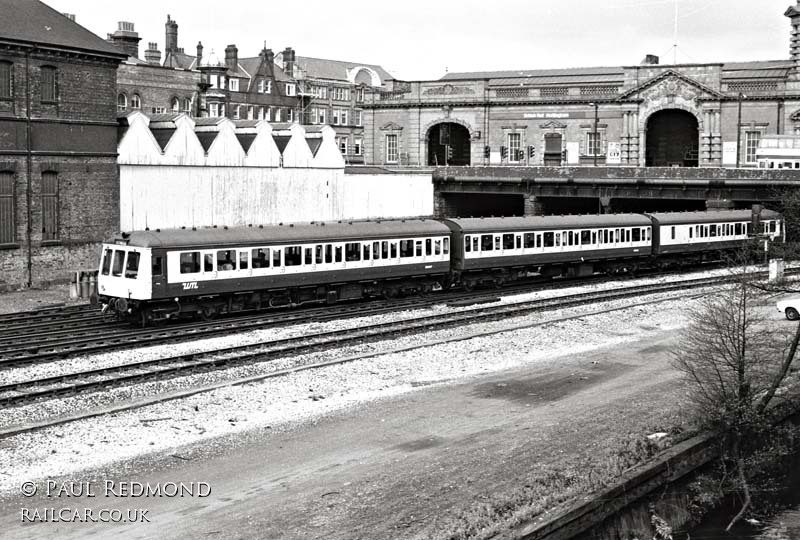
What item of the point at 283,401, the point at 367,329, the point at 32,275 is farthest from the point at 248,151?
the point at 283,401

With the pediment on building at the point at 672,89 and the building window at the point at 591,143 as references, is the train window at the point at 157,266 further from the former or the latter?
the building window at the point at 591,143

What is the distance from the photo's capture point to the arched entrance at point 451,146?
76.9m

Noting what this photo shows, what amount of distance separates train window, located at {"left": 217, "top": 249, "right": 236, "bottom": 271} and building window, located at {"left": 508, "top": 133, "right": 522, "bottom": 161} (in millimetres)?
46352

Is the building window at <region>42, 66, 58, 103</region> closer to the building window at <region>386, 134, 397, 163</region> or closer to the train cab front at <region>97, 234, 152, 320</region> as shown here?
the train cab front at <region>97, 234, 152, 320</region>

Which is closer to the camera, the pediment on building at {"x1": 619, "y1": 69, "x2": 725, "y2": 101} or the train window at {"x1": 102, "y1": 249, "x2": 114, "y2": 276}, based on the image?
the train window at {"x1": 102, "y1": 249, "x2": 114, "y2": 276}

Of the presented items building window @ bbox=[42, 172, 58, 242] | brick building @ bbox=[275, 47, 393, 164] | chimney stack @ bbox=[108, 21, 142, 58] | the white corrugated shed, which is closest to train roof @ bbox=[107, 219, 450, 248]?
building window @ bbox=[42, 172, 58, 242]

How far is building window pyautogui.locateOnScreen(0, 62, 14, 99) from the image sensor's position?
36625mm

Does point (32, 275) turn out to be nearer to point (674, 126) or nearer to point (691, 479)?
point (691, 479)

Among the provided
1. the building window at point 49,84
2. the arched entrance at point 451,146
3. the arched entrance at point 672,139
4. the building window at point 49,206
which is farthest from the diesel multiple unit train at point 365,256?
the arched entrance at point 451,146

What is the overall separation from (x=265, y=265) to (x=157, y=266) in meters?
4.05

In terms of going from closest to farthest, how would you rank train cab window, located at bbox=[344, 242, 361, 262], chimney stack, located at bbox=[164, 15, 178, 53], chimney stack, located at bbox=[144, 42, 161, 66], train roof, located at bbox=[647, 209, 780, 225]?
train cab window, located at bbox=[344, 242, 361, 262], train roof, located at bbox=[647, 209, 780, 225], chimney stack, located at bbox=[144, 42, 161, 66], chimney stack, located at bbox=[164, 15, 178, 53]

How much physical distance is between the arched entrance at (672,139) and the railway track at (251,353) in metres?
34.3

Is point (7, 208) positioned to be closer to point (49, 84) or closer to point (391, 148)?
point (49, 84)

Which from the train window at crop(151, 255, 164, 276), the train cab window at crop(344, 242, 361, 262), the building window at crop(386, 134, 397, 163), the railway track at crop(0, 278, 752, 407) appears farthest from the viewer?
the building window at crop(386, 134, 397, 163)
